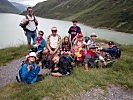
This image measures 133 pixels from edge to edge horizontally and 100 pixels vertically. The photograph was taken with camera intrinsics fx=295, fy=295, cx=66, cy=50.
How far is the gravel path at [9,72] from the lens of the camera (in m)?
13.4

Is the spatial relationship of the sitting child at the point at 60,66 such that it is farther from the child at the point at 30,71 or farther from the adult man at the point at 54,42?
the adult man at the point at 54,42

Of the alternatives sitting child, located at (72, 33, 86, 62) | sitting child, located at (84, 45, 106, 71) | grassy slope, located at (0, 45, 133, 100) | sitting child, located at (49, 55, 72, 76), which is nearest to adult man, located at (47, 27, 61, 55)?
sitting child, located at (72, 33, 86, 62)

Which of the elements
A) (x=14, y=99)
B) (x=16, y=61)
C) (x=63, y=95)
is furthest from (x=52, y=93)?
(x=16, y=61)

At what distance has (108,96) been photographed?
35.7 feet

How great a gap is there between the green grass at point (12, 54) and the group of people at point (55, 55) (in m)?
2.24

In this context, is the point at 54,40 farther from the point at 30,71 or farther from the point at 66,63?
the point at 30,71

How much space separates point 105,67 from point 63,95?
4.33 meters

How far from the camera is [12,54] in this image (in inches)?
780

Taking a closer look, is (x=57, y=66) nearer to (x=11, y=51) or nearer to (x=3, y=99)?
(x=3, y=99)

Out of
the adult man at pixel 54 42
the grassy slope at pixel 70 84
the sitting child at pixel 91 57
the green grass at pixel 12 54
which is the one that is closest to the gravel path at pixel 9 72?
the green grass at pixel 12 54

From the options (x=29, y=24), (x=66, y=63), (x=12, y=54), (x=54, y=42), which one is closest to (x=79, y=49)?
(x=54, y=42)

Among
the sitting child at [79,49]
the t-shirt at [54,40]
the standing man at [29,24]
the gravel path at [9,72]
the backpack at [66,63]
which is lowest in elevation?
the gravel path at [9,72]

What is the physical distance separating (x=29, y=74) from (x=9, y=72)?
342cm

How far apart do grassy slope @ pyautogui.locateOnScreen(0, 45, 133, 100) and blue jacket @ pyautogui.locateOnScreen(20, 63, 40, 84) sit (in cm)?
29
